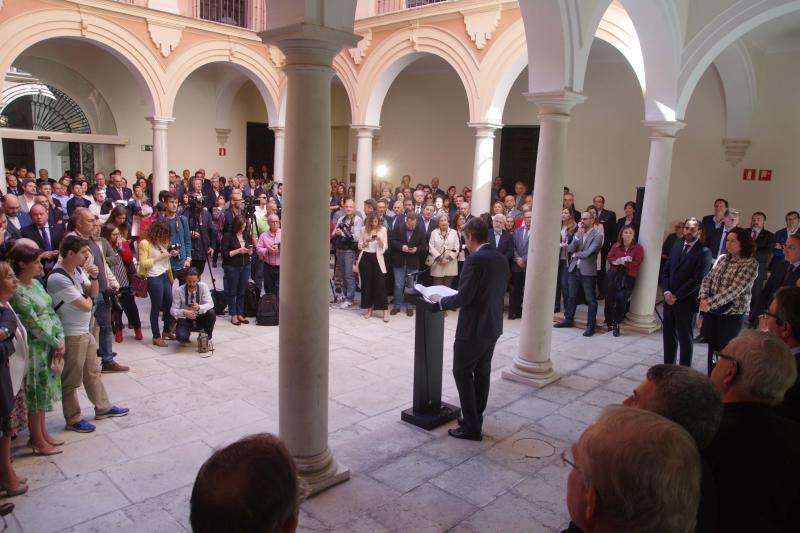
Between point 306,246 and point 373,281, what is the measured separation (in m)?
5.26

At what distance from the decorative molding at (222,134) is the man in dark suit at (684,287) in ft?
50.1

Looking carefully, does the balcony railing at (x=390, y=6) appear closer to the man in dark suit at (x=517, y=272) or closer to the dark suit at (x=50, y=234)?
the man in dark suit at (x=517, y=272)

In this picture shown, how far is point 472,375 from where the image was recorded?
15.7 feet

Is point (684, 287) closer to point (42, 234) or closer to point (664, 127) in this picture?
point (664, 127)

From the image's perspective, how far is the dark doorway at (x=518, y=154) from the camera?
15.2 metres

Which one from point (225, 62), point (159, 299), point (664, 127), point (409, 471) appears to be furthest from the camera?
point (225, 62)

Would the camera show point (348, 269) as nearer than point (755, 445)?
No

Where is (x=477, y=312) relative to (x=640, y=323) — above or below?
above

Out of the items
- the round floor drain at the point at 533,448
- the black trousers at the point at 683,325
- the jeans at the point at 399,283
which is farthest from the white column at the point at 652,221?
the round floor drain at the point at 533,448

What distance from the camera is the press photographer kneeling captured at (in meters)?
6.92

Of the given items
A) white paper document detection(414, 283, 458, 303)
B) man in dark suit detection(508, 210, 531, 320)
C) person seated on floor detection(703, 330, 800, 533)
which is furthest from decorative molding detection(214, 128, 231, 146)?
person seated on floor detection(703, 330, 800, 533)

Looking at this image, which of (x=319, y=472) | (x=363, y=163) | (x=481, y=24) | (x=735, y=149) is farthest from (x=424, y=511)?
(x=735, y=149)

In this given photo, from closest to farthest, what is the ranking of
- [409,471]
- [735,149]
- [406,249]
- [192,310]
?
[409,471] → [192,310] → [406,249] → [735,149]

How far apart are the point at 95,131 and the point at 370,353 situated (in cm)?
1275
